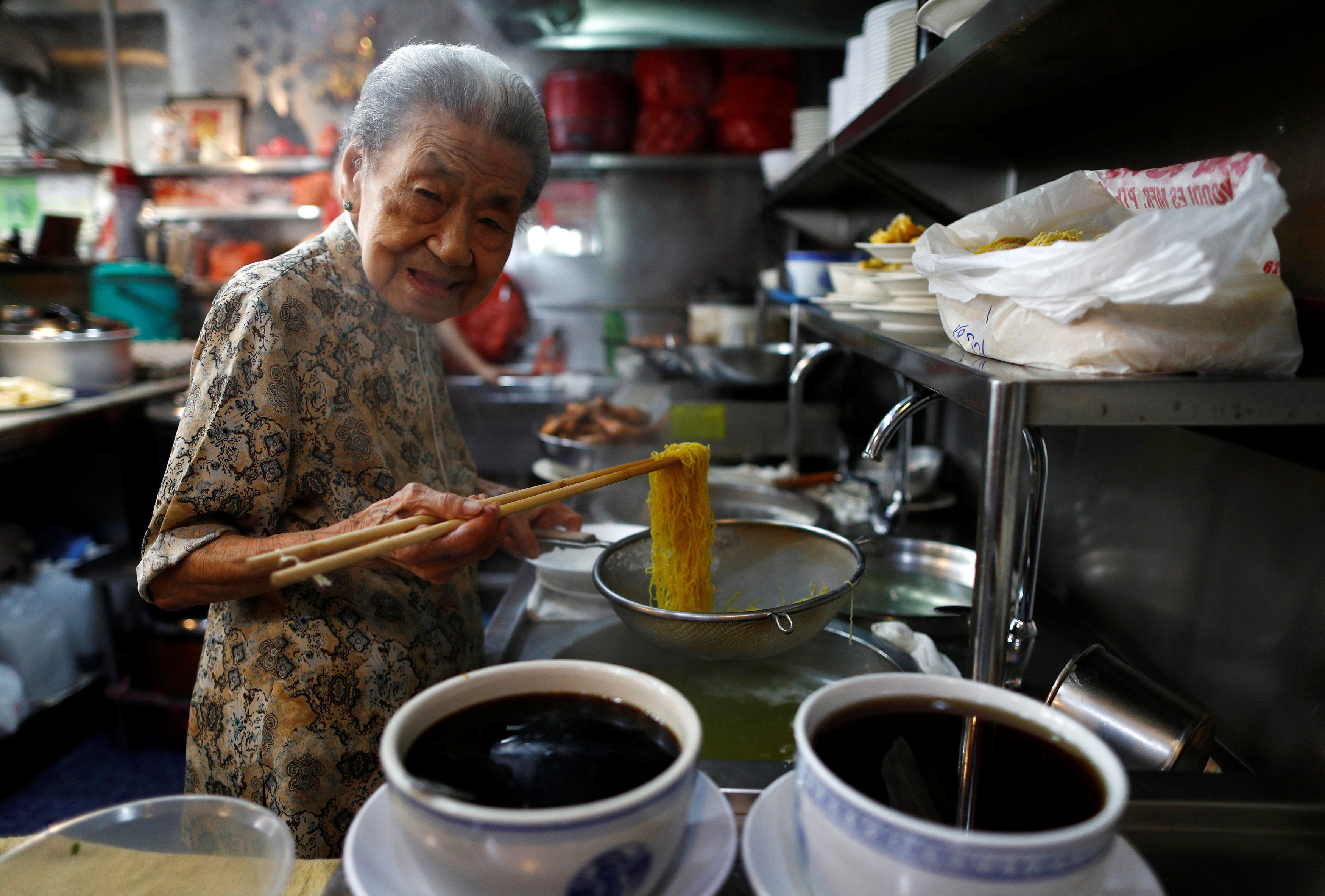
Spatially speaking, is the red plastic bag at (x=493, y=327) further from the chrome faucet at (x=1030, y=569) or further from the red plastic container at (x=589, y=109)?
the chrome faucet at (x=1030, y=569)

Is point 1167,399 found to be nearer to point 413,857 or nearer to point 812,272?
point 413,857

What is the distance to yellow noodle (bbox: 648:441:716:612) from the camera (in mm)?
1428

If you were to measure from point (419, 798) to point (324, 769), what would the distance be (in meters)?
0.98

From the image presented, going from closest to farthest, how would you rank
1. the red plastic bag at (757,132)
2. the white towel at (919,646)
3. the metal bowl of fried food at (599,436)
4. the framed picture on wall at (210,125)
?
1. the white towel at (919,646)
2. the metal bowl of fried food at (599,436)
3. the red plastic bag at (757,132)
4. the framed picture on wall at (210,125)

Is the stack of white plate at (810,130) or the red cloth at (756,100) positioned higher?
the red cloth at (756,100)

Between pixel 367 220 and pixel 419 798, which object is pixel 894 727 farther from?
pixel 367 220

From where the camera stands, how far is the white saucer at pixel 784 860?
659 mm

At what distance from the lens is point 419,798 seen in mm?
598

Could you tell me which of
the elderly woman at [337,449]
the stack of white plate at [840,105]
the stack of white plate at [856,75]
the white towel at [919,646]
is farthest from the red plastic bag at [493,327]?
the white towel at [919,646]

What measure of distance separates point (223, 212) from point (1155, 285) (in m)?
6.46

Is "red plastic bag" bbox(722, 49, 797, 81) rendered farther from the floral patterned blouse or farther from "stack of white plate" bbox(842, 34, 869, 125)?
the floral patterned blouse

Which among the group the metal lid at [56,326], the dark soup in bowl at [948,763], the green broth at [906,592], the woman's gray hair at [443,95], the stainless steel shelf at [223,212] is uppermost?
the stainless steel shelf at [223,212]

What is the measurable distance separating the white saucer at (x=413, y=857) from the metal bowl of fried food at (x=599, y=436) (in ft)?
6.48

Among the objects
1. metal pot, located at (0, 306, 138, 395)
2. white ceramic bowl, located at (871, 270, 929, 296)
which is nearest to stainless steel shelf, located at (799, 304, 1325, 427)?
white ceramic bowl, located at (871, 270, 929, 296)
